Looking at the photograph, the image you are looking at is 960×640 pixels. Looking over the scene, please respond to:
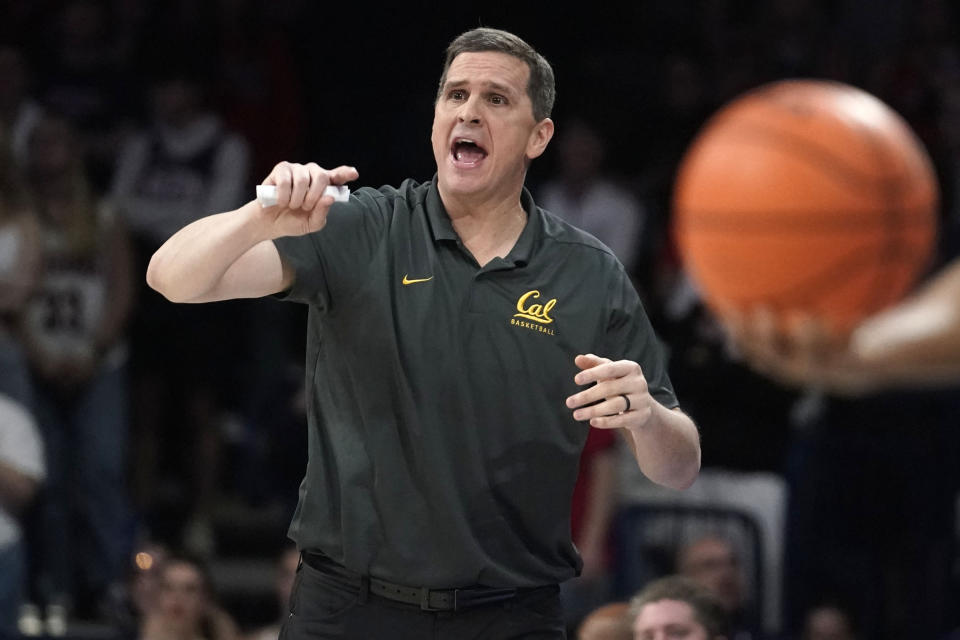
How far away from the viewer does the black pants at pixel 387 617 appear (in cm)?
409

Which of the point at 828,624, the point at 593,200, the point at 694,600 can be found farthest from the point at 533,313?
the point at 593,200

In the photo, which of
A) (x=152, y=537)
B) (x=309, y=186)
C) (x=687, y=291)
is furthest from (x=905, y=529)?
(x=309, y=186)

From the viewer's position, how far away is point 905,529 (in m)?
8.30

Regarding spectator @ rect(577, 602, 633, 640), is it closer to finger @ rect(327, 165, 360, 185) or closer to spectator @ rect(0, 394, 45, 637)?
finger @ rect(327, 165, 360, 185)

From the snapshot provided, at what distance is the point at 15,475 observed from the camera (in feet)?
25.0

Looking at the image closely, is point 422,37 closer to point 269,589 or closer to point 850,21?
point 850,21

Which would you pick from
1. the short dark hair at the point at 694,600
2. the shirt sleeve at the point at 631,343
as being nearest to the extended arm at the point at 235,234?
the shirt sleeve at the point at 631,343

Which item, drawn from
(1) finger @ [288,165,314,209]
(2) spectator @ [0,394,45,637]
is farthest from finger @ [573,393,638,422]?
(2) spectator @ [0,394,45,637]

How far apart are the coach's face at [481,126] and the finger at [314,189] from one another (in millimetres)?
648

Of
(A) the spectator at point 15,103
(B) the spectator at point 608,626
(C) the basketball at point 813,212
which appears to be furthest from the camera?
(A) the spectator at point 15,103

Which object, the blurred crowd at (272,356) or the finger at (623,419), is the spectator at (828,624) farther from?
the finger at (623,419)

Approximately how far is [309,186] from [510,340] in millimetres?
761

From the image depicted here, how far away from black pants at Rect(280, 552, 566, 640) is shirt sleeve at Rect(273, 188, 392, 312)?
72 centimetres

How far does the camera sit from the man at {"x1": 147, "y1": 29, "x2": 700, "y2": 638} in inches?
161
